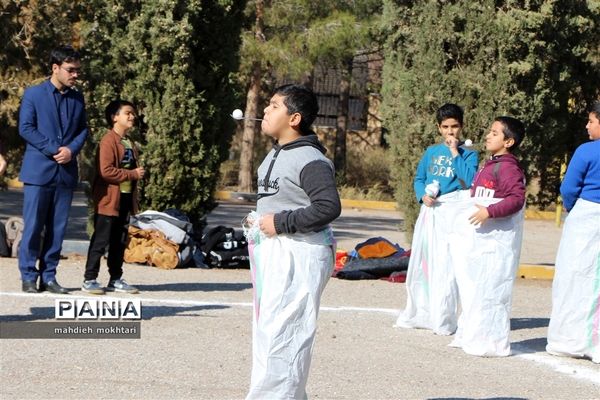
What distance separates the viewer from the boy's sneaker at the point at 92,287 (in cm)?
1098

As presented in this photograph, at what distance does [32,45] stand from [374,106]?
65.6 ft

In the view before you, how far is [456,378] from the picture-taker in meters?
8.26

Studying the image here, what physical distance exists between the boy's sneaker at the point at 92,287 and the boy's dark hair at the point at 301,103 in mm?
5143

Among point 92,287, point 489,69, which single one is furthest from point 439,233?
point 489,69

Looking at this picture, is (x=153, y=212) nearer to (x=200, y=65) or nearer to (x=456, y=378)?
(x=200, y=65)

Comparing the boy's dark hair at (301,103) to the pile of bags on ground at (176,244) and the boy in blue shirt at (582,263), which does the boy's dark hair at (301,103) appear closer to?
the boy in blue shirt at (582,263)

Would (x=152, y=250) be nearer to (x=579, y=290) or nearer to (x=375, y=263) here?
(x=375, y=263)

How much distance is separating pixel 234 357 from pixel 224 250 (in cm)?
592

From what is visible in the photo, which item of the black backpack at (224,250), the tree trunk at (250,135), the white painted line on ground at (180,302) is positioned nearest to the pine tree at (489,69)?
the black backpack at (224,250)

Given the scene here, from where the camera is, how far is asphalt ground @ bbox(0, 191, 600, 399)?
293 inches

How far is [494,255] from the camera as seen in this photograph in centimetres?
944

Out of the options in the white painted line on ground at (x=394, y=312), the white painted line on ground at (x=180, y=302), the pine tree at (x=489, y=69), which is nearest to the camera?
the white painted line on ground at (x=394, y=312)

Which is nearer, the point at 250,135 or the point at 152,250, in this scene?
the point at 152,250

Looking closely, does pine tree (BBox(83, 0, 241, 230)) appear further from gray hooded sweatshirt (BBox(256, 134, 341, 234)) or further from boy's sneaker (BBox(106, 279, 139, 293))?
gray hooded sweatshirt (BBox(256, 134, 341, 234))
